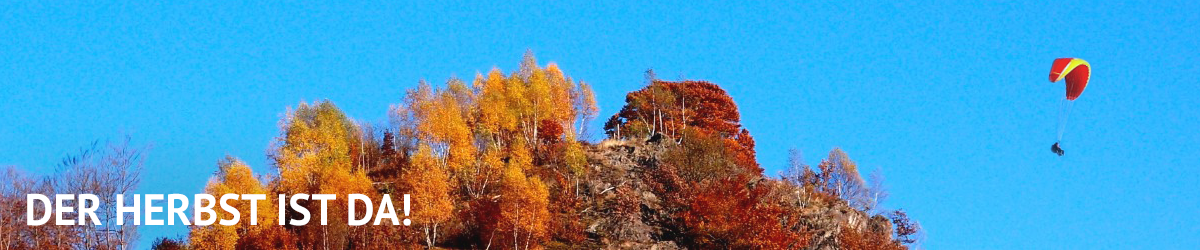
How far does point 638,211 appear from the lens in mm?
84688

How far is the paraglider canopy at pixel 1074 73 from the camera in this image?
79500 millimetres

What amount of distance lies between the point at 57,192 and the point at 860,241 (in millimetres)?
49818

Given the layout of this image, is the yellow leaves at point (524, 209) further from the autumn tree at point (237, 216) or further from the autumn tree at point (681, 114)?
the autumn tree at point (681, 114)

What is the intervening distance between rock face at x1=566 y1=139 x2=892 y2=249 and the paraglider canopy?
16756 mm

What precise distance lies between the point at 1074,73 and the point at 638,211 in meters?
27.7

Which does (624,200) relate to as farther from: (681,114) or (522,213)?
(681,114)

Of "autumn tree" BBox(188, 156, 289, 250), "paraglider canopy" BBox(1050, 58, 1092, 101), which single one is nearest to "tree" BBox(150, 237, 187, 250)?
"autumn tree" BBox(188, 156, 289, 250)

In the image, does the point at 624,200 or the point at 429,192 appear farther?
the point at 624,200

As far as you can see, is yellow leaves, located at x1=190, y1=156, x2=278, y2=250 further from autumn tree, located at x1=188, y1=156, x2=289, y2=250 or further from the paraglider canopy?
the paraglider canopy

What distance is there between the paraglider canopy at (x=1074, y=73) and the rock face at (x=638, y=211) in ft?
55.0

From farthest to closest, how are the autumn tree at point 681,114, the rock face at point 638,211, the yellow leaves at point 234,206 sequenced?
the autumn tree at point 681,114 < the rock face at point 638,211 < the yellow leaves at point 234,206

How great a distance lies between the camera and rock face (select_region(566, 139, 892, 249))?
8156 cm

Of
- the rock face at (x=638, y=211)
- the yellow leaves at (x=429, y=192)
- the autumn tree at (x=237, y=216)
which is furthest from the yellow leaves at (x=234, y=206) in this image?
the rock face at (x=638, y=211)

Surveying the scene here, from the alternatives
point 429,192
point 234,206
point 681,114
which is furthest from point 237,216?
point 681,114
